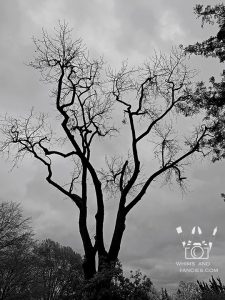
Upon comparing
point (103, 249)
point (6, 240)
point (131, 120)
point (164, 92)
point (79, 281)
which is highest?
point (164, 92)

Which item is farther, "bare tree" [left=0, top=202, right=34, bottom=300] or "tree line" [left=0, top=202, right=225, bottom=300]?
"bare tree" [left=0, top=202, right=34, bottom=300]

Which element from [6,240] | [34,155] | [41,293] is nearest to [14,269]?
[6,240]

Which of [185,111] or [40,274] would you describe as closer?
[185,111]

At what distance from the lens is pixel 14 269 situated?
30.8 meters

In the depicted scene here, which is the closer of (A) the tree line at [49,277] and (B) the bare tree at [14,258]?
(A) the tree line at [49,277]

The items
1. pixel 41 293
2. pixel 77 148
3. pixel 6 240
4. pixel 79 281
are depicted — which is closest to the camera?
pixel 79 281

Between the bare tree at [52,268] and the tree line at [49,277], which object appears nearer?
the tree line at [49,277]

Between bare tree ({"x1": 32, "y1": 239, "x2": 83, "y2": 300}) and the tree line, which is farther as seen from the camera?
bare tree ({"x1": 32, "y1": 239, "x2": 83, "y2": 300})

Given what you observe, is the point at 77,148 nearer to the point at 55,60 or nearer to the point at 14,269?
the point at 55,60

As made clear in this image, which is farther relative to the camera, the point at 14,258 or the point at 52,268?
the point at 52,268

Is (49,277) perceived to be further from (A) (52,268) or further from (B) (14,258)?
(B) (14,258)

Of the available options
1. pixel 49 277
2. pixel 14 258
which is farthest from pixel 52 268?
pixel 14 258

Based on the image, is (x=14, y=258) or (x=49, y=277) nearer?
(x=14, y=258)

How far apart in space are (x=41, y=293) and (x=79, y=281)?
2603 cm
